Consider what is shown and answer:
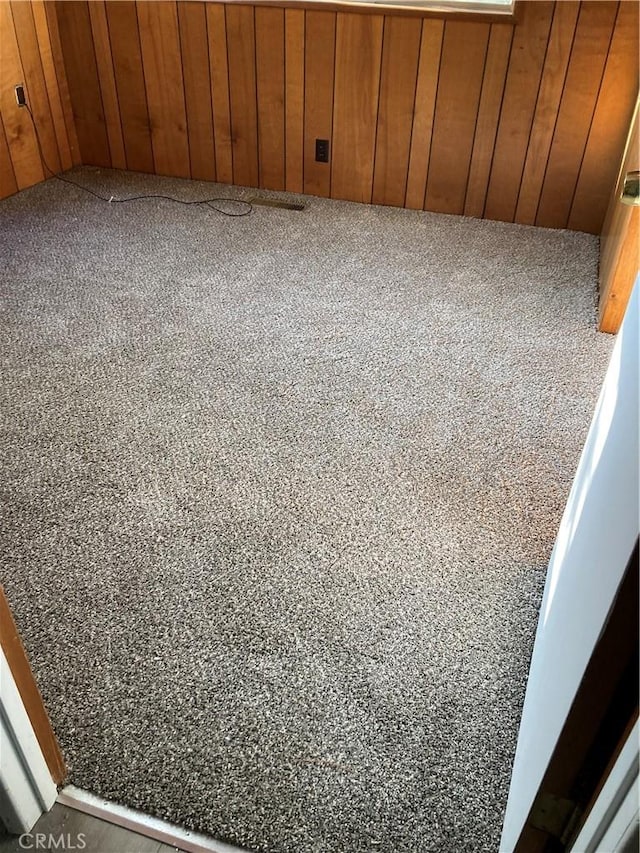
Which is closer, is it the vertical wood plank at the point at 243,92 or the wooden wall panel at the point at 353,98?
the wooden wall panel at the point at 353,98

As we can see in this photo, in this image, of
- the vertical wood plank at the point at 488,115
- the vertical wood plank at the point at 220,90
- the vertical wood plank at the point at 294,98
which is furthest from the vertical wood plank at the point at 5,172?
the vertical wood plank at the point at 488,115

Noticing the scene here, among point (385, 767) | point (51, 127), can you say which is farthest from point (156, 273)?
point (385, 767)

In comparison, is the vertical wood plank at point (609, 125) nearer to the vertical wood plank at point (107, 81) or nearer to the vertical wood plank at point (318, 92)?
the vertical wood plank at point (318, 92)

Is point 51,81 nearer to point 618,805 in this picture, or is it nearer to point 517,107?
point 517,107

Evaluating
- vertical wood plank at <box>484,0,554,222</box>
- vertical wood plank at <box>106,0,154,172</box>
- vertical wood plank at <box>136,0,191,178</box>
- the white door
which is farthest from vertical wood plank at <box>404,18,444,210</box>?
the white door

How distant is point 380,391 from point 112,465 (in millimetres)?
820

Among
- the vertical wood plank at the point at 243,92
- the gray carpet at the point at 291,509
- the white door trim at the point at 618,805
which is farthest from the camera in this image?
the vertical wood plank at the point at 243,92

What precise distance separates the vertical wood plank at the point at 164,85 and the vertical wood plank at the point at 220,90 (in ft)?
0.52

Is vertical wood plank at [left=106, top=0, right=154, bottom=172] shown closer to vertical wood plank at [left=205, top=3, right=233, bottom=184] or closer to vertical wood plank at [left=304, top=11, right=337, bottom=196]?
vertical wood plank at [left=205, top=3, right=233, bottom=184]

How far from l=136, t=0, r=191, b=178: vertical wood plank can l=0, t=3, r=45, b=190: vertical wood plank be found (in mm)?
559

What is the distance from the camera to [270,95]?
319 centimetres

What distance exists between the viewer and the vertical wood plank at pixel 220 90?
3.08 metres

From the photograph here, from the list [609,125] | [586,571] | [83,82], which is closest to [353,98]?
[609,125]

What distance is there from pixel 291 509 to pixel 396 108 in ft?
7.04
